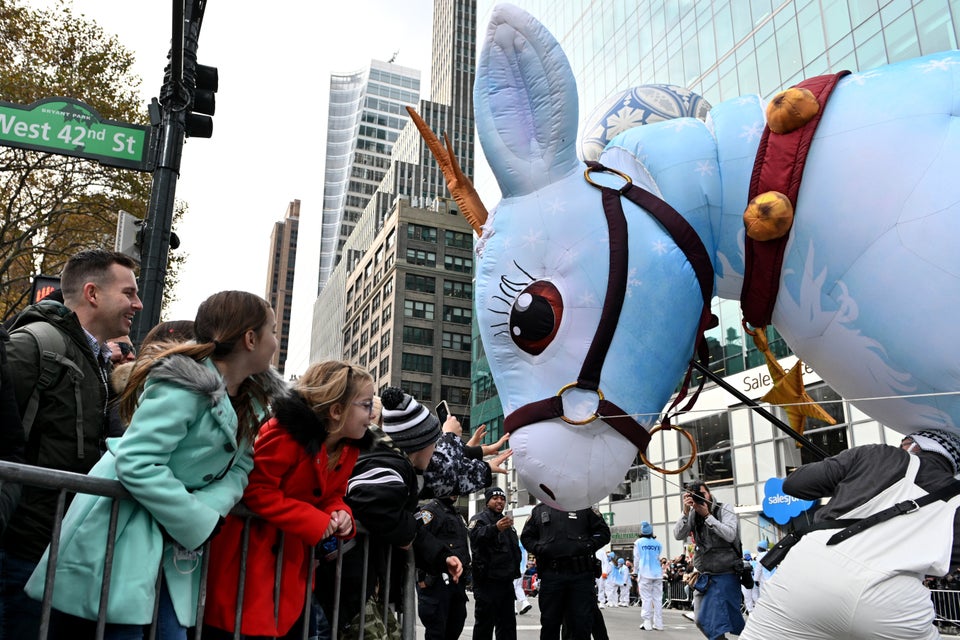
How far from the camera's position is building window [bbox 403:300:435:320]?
7550 centimetres

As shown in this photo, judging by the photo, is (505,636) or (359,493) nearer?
(359,493)

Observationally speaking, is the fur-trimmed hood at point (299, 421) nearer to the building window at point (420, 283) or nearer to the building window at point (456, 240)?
the building window at point (420, 283)

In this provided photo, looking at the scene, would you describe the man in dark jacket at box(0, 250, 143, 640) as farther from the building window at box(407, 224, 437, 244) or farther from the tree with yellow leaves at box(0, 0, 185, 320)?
the building window at box(407, 224, 437, 244)

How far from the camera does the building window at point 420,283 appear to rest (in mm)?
76438

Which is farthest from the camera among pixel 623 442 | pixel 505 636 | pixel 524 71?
pixel 505 636

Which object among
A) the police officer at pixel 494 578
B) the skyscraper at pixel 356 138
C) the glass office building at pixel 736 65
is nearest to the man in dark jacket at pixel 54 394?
the police officer at pixel 494 578

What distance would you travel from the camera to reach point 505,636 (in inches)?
295

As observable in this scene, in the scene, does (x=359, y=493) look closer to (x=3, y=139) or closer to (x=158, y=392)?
(x=158, y=392)

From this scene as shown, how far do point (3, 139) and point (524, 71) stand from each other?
446cm

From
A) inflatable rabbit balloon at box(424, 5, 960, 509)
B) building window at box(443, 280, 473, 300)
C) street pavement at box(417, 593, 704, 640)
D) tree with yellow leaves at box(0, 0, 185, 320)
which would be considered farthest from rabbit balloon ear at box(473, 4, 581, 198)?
building window at box(443, 280, 473, 300)

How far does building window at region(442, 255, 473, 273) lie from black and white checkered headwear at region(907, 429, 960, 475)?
7474cm

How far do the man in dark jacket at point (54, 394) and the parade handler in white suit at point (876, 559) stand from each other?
2644mm

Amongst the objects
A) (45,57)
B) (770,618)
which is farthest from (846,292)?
(45,57)

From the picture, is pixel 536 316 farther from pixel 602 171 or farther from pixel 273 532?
pixel 273 532
